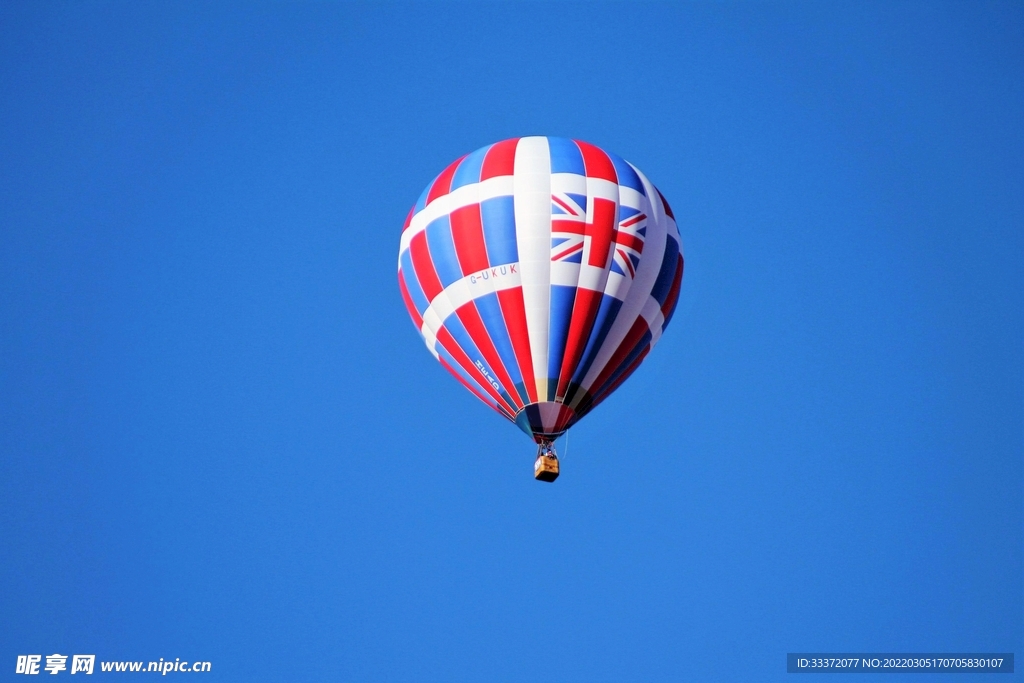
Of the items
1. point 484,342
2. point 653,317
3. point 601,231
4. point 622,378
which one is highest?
point 601,231

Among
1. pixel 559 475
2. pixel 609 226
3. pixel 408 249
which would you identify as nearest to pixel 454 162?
pixel 408 249

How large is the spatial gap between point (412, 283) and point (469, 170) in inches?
80.0

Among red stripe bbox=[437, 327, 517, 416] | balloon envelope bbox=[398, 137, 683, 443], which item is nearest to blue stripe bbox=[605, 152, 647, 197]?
balloon envelope bbox=[398, 137, 683, 443]

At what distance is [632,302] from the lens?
2267 cm

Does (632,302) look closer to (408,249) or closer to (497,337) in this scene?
(497,337)

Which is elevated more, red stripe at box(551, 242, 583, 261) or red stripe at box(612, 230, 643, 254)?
red stripe at box(612, 230, 643, 254)

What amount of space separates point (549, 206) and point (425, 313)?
2689 mm

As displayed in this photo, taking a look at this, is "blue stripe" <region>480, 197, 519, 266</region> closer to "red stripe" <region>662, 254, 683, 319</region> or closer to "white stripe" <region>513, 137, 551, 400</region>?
"white stripe" <region>513, 137, 551, 400</region>

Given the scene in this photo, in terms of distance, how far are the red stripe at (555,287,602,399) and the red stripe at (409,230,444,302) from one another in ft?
7.37

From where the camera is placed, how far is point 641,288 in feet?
74.7

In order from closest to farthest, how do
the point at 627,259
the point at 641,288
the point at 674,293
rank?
the point at 627,259, the point at 641,288, the point at 674,293

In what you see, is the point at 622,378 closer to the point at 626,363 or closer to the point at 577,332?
the point at 626,363

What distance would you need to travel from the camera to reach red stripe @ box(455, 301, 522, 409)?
22.3m

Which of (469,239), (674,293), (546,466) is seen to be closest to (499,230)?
(469,239)
